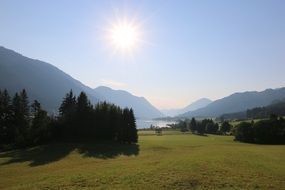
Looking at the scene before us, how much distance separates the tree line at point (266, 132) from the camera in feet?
351

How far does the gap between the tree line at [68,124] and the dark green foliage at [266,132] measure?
4393cm

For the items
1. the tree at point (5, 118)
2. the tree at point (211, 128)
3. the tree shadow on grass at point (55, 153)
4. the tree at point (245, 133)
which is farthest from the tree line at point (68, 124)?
the tree at point (211, 128)

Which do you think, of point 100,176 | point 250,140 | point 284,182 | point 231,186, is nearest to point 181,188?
point 231,186

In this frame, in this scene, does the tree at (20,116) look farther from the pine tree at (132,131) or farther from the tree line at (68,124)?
the pine tree at (132,131)

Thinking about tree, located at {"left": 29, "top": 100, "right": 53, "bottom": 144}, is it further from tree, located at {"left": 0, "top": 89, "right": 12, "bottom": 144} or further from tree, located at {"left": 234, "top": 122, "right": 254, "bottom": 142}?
tree, located at {"left": 234, "top": 122, "right": 254, "bottom": 142}

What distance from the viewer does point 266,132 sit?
108438 mm

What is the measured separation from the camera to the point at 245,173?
36500 millimetres

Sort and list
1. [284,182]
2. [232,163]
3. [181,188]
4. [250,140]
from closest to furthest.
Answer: [181,188], [284,182], [232,163], [250,140]

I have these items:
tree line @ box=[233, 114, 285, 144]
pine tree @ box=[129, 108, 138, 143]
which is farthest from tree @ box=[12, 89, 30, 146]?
tree line @ box=[233, 114, 285, 144]

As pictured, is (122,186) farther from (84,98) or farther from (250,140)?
(250,140)

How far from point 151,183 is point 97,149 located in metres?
43.6

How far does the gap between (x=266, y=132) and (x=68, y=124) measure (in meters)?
66.1

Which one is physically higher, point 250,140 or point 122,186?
point 250,140

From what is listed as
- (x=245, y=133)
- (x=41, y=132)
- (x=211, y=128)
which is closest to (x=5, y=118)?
(x=41, y=132)
